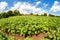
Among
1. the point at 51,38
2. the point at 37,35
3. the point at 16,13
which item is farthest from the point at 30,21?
the point at 16,13

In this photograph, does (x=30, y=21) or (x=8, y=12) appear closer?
(x=30, y=21)

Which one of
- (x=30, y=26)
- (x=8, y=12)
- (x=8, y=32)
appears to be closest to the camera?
(x=30, y=26)

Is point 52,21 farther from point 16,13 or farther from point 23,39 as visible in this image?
point 16,13

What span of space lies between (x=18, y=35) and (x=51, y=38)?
2656 mm

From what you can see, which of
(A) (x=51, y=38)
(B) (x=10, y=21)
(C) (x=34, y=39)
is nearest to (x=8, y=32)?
(B) (x=10, y=21)

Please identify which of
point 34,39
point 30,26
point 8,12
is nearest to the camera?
point 34,39

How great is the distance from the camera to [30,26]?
9758 mm

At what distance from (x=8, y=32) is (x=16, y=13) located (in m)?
4.46

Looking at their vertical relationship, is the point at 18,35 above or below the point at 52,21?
below

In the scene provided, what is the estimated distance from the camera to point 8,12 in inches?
591

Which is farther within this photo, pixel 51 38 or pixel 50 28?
pixel 50 28

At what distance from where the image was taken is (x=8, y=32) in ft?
35.2

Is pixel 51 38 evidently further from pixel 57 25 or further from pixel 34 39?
pixel 57 25

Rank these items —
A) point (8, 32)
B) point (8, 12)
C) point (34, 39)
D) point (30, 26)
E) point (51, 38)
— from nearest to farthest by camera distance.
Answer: point (51, 38) → point (34, 39) → point (30, 26) → point (8, 32) → point (8, 12)
